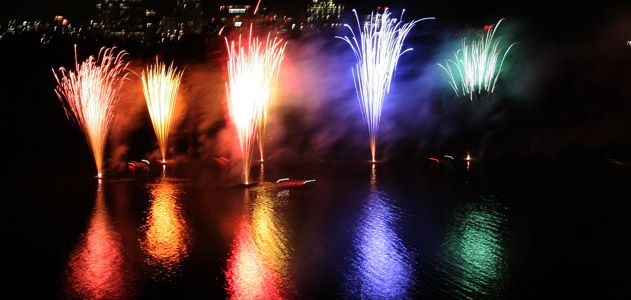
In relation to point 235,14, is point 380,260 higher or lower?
lower

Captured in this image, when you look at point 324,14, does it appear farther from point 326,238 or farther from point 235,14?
point 326,238

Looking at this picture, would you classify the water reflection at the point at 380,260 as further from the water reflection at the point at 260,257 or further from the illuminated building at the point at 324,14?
the illuminated building at the point at 324,14

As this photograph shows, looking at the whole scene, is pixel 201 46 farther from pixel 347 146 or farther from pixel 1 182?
pixel 1 182

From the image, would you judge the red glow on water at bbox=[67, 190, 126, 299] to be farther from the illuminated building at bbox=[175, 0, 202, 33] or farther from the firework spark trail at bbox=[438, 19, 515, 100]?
the illuminated building at bbox=[175, 0, 202, 33]

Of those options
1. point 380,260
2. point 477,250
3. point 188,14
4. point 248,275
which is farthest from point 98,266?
point 188,14

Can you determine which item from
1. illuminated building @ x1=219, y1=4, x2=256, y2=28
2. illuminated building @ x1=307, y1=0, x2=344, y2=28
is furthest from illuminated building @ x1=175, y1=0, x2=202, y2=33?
illuminated building @ x1=307, y1=0, x2=344, y2=28

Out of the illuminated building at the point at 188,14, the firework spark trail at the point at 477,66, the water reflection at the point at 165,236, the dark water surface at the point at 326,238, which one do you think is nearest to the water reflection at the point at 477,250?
the dark water surface at the point at 326,238
